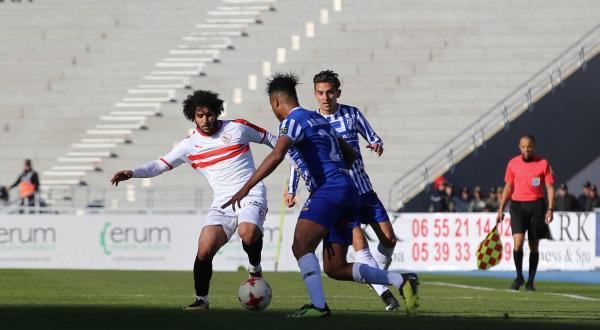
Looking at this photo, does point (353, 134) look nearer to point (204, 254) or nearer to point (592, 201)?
point (204, 254)

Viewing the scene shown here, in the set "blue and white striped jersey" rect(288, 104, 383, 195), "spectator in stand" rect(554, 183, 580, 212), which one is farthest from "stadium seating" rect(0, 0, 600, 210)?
"blue and white striped jersey" rect(288, 104, 383, 195)

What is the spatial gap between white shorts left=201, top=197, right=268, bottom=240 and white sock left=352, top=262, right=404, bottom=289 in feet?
6.04

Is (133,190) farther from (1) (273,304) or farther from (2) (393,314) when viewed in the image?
(2) (393,314)

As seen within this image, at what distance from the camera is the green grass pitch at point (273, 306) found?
10344mm

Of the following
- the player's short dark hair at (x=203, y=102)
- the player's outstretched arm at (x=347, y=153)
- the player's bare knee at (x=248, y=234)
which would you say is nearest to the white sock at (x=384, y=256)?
the player's bare knee at (x=248, y=234)

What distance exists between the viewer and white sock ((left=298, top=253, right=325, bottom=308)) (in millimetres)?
10945

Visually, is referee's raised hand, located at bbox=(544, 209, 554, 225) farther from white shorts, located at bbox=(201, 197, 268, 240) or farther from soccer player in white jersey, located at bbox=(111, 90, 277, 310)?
white shorts, located at bbox=(201, 197, 268, 240)

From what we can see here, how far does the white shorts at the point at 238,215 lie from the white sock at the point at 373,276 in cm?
184

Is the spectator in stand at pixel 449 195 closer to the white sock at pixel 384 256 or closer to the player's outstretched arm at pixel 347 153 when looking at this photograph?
Result: the white sock at pixel 384 256

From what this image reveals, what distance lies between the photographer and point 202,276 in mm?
12695

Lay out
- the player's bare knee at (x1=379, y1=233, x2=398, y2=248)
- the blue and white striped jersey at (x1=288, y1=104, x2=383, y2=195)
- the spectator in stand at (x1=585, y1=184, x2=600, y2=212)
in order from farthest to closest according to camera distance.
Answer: the spectator in stand at (x1=585, y1=184, x2=600, y2=212)
the player's bare knee at (x1=379, y1=233, x2=398, y2=248)
the blue and white striped jersey at (x1=288, y1=104, x2=383, y2=195)

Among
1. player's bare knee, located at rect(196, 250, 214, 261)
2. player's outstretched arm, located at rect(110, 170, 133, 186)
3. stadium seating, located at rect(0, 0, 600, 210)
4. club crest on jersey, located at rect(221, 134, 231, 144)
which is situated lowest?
player's bare knee, located at rect(196, 250, 214, 261)

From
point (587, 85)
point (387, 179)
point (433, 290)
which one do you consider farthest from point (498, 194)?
point (433, 290)

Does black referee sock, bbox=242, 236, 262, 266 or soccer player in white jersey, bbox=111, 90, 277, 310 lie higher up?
soccer player in white jersey, bbox=111, 90, 277, 310
